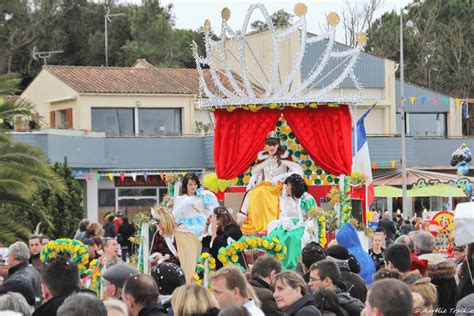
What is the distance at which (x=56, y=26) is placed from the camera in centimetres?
7056

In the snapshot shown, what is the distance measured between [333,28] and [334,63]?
2908 centimetres

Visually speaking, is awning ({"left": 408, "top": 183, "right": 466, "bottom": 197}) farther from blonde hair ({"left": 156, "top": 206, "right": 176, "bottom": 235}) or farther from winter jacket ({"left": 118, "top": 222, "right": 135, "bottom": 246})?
blonde hair ({"left": 156, "top": 206, "right": 176, "bottom": 235})

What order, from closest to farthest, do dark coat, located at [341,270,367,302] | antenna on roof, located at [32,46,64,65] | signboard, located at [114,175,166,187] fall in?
dark coat, located at [341,270,367,302], signboard, located at [114,175,166,187], antenna on roof, located at [32,46,64,65]

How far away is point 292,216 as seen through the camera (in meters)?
17.7

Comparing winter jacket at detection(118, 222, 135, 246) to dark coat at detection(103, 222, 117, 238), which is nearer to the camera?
dark coat at detection(103, 222, 117, 238)

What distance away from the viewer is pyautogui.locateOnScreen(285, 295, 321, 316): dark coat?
27.6ft

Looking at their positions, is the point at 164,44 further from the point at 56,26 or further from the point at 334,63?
the point at 334,63

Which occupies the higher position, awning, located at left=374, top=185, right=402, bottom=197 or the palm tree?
the palm tree

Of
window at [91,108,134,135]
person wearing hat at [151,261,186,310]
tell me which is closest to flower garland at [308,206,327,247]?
person wearing hat at [151,261,186,310]

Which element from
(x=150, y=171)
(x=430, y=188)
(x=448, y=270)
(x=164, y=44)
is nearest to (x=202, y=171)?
(x=150, y=171)

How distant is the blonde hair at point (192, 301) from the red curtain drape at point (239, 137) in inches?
529

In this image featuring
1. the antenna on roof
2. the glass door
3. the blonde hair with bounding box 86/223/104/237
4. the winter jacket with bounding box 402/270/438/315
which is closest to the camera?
the winter jacket with bounding box 402/270/438/315

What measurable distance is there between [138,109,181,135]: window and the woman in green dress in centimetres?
3116

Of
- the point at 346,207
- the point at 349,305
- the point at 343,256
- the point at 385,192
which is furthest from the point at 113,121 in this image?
the point at 349,305
